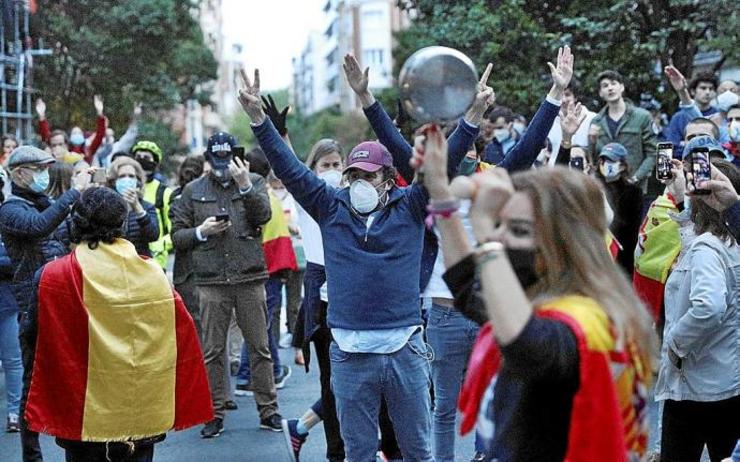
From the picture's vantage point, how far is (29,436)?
6840 millimetres

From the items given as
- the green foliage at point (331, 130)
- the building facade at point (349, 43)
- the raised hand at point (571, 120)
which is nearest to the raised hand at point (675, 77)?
the raised hand at point (571, 120)

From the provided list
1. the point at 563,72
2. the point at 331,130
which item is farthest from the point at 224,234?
the point at 331,130

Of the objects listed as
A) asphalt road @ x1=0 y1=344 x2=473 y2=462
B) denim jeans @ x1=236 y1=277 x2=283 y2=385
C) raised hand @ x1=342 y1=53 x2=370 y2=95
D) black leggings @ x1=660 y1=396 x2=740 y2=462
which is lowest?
asphalt road @ x1=0 y1=344 x2=473 y2=462

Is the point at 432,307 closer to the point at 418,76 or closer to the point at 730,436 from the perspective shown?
the point at 730,436

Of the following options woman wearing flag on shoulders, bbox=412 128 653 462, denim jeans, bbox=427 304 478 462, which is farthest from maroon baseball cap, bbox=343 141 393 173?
woman wearing flag on shoulders, bbox=412 128 653 462

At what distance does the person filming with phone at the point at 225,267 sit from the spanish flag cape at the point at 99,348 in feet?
8.78

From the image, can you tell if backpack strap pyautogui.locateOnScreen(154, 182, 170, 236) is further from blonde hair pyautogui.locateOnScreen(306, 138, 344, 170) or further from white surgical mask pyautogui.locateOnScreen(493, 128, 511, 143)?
white surgical mask pyautogui.locateOnScreen(493, 128, 511, 143)

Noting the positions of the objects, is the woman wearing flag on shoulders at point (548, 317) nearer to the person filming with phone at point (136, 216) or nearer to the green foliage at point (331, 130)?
the person filming with phone at point (136, 216)

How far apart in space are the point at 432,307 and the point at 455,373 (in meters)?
0.39

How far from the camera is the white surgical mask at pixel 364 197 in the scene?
17.5ft

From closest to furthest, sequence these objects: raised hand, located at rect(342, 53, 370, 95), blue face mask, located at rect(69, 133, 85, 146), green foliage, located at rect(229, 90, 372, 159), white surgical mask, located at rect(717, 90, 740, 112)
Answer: raised hand, located at rect(342, 53, 370, 95) < white surgical mask, located at rect(717, 90, 740, 112) < blue face mask, located at rect(69, 133, 85, 146) < green foliage, located at rect(229, 90, 372, 159)

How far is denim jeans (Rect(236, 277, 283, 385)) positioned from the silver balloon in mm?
6630

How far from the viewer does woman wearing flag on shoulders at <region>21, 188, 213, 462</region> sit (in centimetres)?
545

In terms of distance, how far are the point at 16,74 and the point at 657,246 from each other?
56.6 ft
